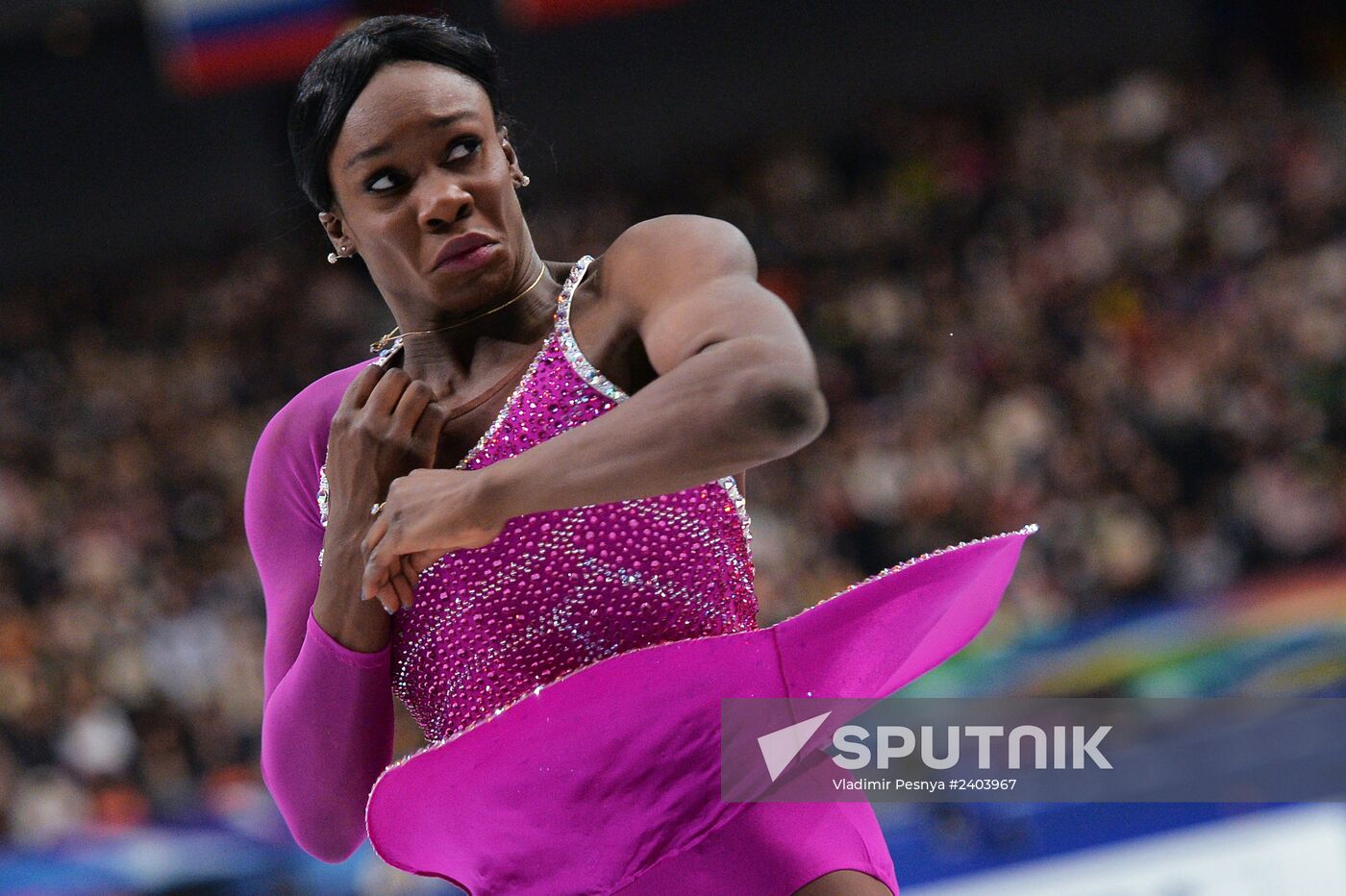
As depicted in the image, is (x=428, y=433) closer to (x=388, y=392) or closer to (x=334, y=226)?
(x=388, y=392)

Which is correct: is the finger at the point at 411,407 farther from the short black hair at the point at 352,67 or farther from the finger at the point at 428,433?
the short black hair at the point at 352,67

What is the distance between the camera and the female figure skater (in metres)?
1.52

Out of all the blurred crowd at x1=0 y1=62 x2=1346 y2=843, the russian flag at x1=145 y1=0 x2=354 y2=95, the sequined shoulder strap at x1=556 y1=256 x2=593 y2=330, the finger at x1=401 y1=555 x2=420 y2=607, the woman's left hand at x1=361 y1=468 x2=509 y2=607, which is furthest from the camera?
the russian flag at x1=145 y1=0 x2=354 y2=95

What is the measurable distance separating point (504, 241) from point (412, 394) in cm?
19

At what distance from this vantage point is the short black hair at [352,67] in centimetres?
165

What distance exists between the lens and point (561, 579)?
5.25ft

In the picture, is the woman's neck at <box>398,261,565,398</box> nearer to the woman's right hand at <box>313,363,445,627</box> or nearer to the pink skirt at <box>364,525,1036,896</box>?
the woman's right hand at <box>313,363,445,627</box>

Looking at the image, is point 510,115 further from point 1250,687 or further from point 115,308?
point 115,308

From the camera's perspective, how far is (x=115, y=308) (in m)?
12.0

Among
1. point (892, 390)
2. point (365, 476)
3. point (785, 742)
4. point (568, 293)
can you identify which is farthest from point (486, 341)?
point (892, 390)

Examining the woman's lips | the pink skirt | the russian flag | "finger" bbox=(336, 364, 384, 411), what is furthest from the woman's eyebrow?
the russian flag

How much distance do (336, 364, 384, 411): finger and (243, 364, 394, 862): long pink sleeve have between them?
103 millimetres

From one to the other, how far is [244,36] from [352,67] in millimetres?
8326

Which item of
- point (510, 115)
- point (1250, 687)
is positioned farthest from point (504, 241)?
point (1250, 687)
